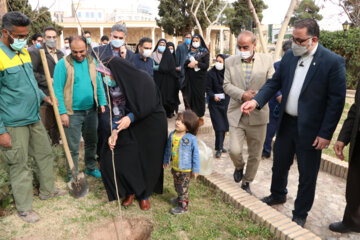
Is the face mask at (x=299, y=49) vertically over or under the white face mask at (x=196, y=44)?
under

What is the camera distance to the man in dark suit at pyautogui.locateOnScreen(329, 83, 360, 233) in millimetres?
2592

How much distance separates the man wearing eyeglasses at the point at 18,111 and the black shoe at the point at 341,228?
9.76 ft

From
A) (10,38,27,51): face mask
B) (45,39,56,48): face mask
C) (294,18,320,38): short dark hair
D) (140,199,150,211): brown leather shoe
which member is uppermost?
(294,18,320,38): short dark hair

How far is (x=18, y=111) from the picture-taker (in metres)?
2.80

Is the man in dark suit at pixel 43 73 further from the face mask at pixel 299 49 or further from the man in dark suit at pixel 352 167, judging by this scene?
the man in dark suit at pixel 352 167

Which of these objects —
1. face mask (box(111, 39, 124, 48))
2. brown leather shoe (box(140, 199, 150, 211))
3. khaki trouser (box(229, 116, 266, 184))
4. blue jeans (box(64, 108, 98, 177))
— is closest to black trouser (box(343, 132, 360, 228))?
khaki trouser (box(229, 116, 266, 184))

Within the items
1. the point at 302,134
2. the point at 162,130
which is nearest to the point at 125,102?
the point at 162,130

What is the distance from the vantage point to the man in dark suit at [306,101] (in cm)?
247

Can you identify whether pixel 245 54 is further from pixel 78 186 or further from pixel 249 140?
pixel 78 186

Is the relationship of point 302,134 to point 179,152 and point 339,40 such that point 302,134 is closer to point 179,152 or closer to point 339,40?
point 179,152

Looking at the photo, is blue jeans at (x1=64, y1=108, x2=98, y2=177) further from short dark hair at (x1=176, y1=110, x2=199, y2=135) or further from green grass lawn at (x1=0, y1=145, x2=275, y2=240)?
short dark hair at (x1=176, y1=110, x2=199, y2=135)

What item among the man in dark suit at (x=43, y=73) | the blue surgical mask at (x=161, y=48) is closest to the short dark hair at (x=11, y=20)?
the man in dark suit at (x=43, y=73)

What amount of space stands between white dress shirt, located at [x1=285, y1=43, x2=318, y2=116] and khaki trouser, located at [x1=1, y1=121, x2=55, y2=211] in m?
2.62

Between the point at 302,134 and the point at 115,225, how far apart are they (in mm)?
2040
